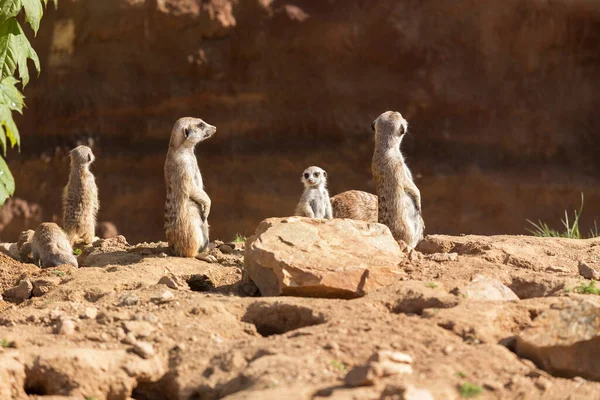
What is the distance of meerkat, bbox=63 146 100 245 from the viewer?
7922mm

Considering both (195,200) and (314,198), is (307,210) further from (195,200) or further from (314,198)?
(195,200)

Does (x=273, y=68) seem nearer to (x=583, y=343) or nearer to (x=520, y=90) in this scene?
(x=520, y=90)

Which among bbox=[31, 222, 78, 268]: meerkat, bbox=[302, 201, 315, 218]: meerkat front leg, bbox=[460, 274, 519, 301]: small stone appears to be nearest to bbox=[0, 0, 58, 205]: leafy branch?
bbox=[31, 222, 78, 268]: meerkat

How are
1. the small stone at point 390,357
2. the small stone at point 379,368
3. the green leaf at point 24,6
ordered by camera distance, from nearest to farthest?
the small stone at point 379,368
the small stone at point 390,357
the green leaf at point 24,6

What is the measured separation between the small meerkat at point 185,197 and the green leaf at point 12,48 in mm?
2235

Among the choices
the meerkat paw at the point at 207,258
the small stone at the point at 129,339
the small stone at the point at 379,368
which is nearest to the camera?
the small stone at the point at 379,368

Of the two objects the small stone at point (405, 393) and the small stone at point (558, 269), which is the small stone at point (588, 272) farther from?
the small stone at point (405, 393)

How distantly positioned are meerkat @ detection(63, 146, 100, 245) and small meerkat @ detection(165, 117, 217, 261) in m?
1.30

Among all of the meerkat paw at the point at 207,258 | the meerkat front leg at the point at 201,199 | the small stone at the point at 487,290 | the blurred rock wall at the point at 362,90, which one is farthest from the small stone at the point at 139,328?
the blurred rock wall at the point at 362,90

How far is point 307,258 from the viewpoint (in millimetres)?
4582

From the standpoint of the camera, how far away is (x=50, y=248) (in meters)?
6.73

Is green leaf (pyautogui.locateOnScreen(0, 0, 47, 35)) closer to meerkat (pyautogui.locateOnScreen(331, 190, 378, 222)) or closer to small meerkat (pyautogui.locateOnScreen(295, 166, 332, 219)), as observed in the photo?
small meerkat (pyautogui.locateOnScreen(295, 166, 332, 219))

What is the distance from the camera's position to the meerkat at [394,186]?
6.91m

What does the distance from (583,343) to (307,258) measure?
5.06 feet
